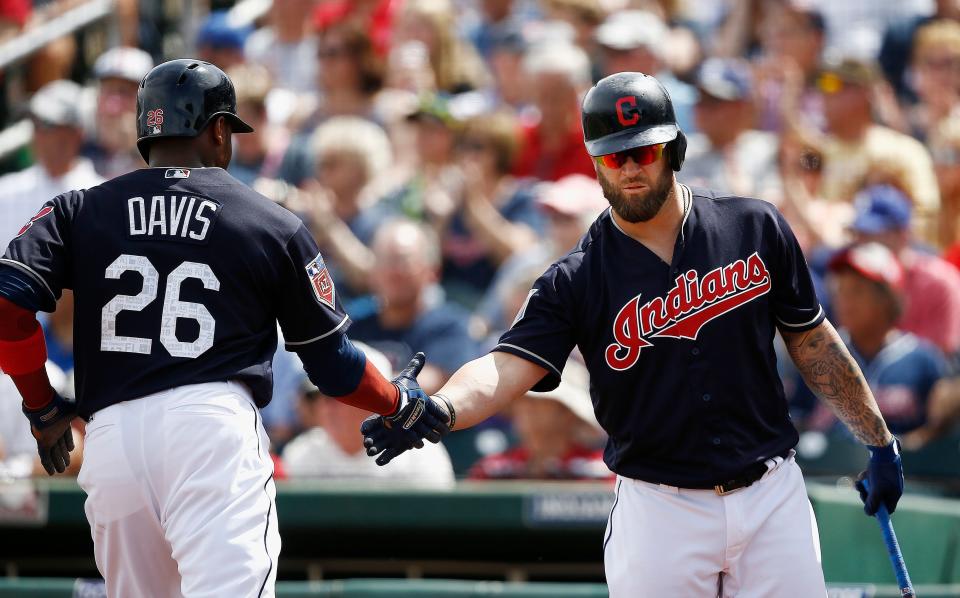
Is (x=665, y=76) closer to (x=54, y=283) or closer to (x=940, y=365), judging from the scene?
(x=940, y=365)

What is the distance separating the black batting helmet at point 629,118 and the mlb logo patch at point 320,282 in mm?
815

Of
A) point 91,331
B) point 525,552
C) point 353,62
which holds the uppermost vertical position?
point 353,62

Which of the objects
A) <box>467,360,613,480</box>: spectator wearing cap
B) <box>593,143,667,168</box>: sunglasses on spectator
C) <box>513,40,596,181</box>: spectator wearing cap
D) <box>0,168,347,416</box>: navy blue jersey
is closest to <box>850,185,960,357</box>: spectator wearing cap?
<box>513,40,596,181</box>: spectator wearing cap

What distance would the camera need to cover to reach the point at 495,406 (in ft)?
12.8

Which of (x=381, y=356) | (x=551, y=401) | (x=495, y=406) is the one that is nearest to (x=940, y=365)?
(x=551, y=401)

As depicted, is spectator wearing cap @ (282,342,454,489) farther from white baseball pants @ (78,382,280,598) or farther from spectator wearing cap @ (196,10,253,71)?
spectator wearing cap @ (196,10,253,71)

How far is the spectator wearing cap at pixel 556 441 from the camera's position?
598cm

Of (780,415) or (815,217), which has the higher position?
(815,217)

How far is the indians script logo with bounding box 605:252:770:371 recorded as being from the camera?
384cm

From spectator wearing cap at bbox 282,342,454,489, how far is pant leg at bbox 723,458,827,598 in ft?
7.73

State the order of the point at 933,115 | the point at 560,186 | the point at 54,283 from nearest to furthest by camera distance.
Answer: the point at 54,283 → the point at 560,186 → the point at 933,115

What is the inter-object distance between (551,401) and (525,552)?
0.66m

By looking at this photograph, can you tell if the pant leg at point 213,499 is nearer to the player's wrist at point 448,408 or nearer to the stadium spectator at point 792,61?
the player's wrist at point 448,408

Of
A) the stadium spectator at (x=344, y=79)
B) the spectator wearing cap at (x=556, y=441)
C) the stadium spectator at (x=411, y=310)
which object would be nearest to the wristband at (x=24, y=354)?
the spectator wearing cap at (x=556, y=441)
